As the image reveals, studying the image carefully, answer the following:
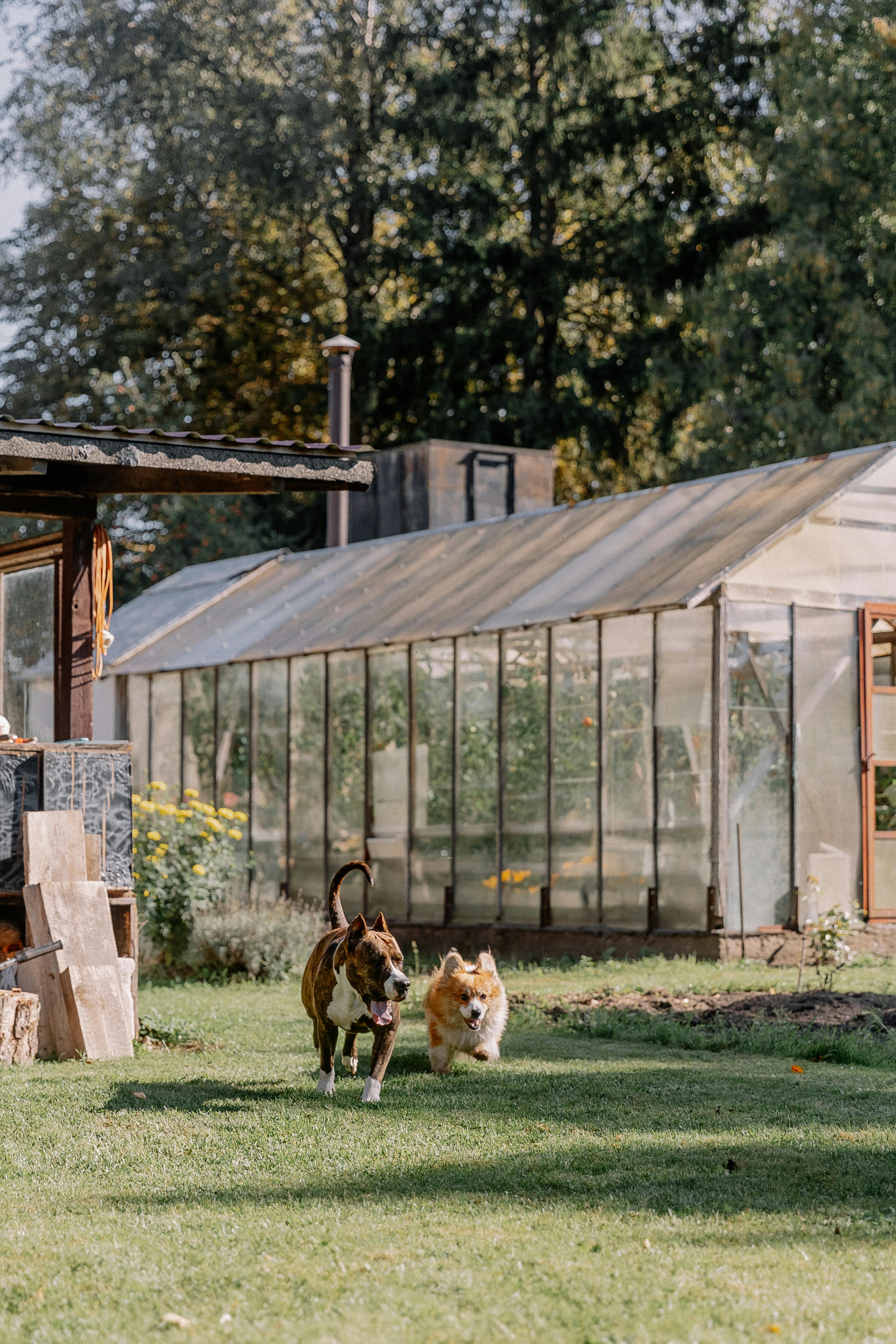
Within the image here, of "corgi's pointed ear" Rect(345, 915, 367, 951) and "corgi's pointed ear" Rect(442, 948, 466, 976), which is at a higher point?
"corgi's pointed ear" Rect(345, 915, 367, 951)

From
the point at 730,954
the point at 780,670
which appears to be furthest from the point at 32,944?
the point at 780,670

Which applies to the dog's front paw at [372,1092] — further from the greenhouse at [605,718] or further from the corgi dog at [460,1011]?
the greenhouse at [605,718]

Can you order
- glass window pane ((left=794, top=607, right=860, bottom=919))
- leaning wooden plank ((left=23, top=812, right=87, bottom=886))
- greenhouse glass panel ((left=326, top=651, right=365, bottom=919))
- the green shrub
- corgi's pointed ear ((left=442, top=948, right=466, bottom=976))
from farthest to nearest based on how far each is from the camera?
greenhouse glass panel ((left=326, top=651, right=365, bottom=919)), glass window pane ((left=794, top=607, right=860, bottom=919)), the green shrub, leaning wooden plank ((left=23, top=812, right=87, bottom=886)), corgi's pointed ear ((left=442, top=948, right=466, bottom=976))

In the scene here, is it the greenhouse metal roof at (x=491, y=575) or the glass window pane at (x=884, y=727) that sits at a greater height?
the greenhouse metal roof at (x=491, y=575)

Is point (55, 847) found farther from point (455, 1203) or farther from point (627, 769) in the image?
point (627, 769)

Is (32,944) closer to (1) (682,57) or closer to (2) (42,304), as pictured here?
(2) (42,304)

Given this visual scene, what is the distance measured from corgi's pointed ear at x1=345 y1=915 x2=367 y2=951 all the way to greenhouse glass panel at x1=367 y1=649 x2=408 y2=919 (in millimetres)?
9161

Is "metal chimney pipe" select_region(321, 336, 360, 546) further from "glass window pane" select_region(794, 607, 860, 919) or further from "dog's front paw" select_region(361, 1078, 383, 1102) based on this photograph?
"dog's front paw" select_region(361, 1078, 383, 1102)

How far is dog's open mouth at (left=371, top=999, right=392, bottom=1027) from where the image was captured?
652 centimetres

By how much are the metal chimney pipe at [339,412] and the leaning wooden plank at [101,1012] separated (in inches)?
513

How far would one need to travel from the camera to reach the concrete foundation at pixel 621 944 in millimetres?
12945

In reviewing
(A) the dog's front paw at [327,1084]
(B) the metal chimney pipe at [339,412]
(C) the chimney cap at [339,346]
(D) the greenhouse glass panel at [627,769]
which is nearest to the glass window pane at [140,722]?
(B) the metal chimney pipe at [339,412]

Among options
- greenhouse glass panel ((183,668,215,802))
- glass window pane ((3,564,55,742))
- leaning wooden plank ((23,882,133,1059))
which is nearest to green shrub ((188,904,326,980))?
glass window pane ((3,564,55,742))

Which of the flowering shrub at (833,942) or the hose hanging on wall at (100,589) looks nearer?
the hose hanging on wall at (100,589)
